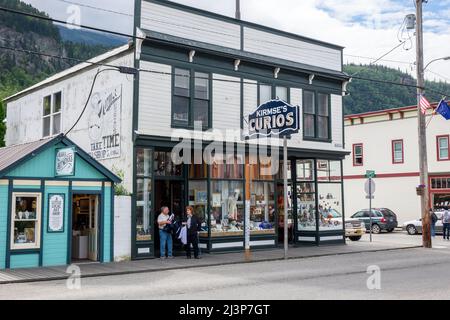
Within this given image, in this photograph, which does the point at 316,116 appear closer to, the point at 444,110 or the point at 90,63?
the point at 444,110

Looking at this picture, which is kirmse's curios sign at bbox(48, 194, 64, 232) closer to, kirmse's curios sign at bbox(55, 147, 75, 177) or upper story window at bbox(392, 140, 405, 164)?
kirmse's curios sign at bbox(55, 147, 75, 177)

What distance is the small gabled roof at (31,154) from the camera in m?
15.3

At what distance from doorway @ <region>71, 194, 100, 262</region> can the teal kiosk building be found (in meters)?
0.03

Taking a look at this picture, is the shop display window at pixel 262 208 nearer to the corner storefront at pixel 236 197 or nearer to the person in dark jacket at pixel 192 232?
the corner storefront at pixel 236 197

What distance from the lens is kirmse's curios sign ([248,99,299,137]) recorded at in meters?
18.8

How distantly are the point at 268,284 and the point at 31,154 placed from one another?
26.1 ft

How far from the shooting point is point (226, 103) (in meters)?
20.9

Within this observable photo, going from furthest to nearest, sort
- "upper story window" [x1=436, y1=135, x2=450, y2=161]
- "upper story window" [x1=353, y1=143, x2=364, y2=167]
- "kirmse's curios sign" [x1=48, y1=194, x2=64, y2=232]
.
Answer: "upper story window" [x1=353, y1=143, x2=364, y2=167] → "upper story window" [x1=436, y1=135, x2=450, y2=161] → "kirmse's curios sign" [x1=48, y1=194, x2=64, y2=232]

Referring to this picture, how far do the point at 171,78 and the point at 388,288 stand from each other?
11.0 meters

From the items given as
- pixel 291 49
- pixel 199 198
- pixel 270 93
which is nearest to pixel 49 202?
pixel 199 198

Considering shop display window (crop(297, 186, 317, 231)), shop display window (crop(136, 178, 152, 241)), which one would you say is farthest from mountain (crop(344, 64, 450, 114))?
shop display window (crop(136, 178, 152, 241))

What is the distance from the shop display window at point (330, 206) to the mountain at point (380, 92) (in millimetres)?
35315
